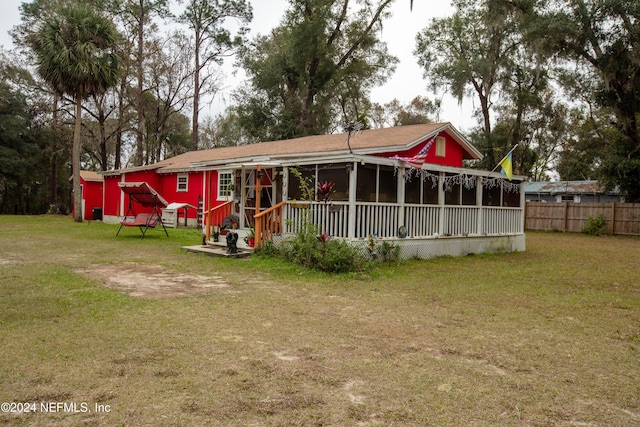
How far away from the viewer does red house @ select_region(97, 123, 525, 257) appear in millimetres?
10203

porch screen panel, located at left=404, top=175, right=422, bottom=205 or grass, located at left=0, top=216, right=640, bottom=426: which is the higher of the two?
porch screen panel, located at left=404, top=175, right=422, bottom=205

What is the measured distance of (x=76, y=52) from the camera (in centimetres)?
2014

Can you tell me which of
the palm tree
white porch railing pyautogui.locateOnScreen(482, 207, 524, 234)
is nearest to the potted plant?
white porch railing pyautogui.locateOnScreen(482, 207, 524, 234)

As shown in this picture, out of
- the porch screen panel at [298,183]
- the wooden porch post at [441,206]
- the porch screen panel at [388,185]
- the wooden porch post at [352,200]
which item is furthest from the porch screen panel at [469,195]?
the porch screen panel at [298,183]

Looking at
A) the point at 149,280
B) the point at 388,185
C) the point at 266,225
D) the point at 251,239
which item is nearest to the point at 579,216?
the point at 388,185

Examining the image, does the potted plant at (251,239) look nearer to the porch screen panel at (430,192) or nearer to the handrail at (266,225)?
the handrail at (266,225)

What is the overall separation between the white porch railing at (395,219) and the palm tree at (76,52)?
577 inches

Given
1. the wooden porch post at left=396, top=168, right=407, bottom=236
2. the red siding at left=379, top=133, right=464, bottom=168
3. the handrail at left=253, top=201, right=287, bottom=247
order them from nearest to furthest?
the handrail at left=253, top=201, right=287, bottom=247, the wooden porch post at left=396, top=168, right=407, bottom=236, the red siding at left=379, top=133, right=464, bottom=168

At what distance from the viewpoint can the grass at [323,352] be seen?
3.02 metres

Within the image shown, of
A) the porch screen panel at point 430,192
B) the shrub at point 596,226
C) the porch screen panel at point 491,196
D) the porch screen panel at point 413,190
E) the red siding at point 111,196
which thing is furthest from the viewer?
the red siding at point 111,196

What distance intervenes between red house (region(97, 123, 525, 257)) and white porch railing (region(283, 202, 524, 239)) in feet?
0.07

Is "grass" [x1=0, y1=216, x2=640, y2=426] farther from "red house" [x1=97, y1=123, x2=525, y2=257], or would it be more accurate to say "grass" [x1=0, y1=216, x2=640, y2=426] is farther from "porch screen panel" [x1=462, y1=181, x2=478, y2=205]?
"porch screen panel" [x1=462, y1=181, x2=478, y2=205]

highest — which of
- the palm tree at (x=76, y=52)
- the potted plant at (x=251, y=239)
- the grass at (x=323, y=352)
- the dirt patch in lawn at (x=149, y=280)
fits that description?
the palm tree at (x=76, y=52)

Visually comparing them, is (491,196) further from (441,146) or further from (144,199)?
(144,199)
